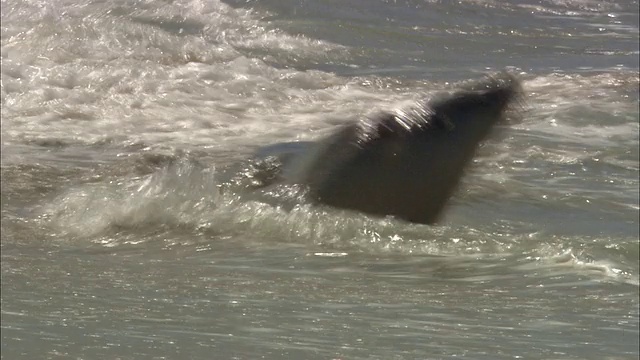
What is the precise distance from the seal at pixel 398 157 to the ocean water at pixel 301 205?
132 millimetres

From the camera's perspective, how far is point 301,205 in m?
5.50

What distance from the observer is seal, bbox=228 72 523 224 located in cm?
552

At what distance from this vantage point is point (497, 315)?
4.01 m

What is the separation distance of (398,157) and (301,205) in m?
0.59

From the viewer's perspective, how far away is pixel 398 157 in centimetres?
568

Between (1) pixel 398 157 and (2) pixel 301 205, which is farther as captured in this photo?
(1) pixel 398 157

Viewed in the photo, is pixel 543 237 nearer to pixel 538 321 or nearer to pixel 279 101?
pixel 538 321

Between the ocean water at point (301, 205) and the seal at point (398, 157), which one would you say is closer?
the ocean water at point (301, 205)

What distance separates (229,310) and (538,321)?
111cm

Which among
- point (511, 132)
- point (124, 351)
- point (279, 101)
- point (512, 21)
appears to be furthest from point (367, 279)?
point (512, 21)

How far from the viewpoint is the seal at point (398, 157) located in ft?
18.1

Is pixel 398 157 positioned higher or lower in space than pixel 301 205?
higher

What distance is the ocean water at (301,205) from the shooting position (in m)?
3.74

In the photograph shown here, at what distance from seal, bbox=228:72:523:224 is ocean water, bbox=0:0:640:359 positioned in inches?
5.2
